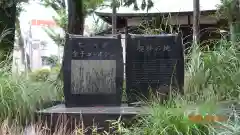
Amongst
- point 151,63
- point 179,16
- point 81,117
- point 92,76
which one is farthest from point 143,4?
point 81,117

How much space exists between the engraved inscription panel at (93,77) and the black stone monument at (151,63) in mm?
319

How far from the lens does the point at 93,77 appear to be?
300 inches

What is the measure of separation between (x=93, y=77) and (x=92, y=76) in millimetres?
25

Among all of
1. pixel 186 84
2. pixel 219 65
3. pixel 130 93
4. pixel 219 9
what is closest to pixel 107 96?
pixel 130 93

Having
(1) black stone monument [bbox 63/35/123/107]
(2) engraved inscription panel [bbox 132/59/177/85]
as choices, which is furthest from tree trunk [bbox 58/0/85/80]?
(2) engraved inscription panel [bbox 132/59/177/85]

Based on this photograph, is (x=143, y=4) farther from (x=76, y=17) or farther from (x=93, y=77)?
(x=93, y=77)

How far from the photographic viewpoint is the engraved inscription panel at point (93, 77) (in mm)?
7594

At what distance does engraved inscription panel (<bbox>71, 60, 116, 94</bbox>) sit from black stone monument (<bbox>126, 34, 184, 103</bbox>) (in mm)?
319

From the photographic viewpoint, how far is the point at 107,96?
7594 millimetres

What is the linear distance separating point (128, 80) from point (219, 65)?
1.70 m

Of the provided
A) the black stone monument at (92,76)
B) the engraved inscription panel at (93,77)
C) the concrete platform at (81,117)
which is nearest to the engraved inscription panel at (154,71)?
the black stone monument at (92,76)

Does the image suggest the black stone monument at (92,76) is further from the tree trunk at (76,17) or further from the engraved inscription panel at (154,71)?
the tree trunk at (76,17)

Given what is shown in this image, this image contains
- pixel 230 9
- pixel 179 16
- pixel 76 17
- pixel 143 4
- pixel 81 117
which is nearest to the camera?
pixel 81 117

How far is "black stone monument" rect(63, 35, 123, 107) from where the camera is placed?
758 centimetres
